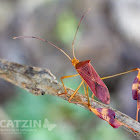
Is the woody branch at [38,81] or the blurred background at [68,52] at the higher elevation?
the blurred background at [68,52]

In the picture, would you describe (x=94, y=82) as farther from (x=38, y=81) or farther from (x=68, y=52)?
(x=68, y=52)

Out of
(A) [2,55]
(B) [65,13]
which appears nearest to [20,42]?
(A) [2,55]

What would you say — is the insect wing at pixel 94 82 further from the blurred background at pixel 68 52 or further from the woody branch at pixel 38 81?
the blurred background at pixel 68 52

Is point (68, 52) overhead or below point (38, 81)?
overhead

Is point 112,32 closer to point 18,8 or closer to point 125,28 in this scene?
point 125,28

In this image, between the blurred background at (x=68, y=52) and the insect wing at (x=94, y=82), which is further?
the blurred background at (x=68, y=52)

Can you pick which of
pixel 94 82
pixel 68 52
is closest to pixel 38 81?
pixel 94 82

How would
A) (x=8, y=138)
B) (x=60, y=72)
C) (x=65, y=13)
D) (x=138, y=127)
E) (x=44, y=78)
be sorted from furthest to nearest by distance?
(x=65, y=13) < (x=60, y=72) < (x=8, y=138) < (x=44, y=78) < (x=138, y=127)

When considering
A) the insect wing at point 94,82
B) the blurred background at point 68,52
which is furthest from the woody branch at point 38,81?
the blurred background at point 68,52

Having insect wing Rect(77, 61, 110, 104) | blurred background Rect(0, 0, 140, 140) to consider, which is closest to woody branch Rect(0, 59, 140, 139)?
insect wing Rect(77, 61, 110, 104)
